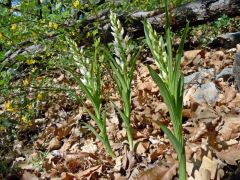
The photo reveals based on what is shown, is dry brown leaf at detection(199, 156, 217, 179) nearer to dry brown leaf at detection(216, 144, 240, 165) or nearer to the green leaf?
dry brown leaf at detection(216, 144, 240, 165)

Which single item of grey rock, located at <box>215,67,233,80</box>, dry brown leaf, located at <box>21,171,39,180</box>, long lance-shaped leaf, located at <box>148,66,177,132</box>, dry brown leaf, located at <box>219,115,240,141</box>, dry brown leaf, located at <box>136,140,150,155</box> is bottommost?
dry brown leaf, located at <box>21,171,39,180</box>

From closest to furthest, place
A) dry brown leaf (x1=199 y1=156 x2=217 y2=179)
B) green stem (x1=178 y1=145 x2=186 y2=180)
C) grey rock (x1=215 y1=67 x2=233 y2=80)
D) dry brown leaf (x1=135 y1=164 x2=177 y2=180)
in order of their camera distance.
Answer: green stem (x1=178 y1=145 x2=186 y2=180)
dry brown leaf (x1=199 y1=156 x2=217 y2=179)
dry brown leaf (x1=135 y1=164 x2=177 y2=180)
grey rock (x1=215 y1=67 x2=233 y2=80)

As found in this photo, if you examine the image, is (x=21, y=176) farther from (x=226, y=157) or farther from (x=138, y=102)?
(x=226, y=157)

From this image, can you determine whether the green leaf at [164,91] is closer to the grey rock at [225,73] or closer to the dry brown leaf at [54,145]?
the grey rock at [225,73]

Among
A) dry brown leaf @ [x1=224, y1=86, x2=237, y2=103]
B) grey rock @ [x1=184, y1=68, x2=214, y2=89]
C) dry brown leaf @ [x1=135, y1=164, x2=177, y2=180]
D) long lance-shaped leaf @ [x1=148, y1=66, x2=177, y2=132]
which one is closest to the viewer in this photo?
long lance-shaped leaf @ [x1=148, y1=66, x2=177, y2=132]

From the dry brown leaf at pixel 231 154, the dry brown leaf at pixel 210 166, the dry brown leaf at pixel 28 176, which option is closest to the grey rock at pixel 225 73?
the dry brown leaf at pixel 231 154

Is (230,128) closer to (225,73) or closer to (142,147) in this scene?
(142,147)

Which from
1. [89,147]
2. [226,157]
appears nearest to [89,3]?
[89,147]

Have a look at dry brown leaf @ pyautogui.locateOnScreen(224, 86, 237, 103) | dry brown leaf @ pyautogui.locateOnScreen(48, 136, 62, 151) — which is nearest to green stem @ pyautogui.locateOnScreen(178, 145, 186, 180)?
dry brown leaf @ pyautogui.locateOnScreen(224, 86, 237, 103)

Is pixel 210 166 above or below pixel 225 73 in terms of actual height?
below

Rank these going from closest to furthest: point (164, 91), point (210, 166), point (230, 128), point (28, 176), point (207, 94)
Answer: point (164, 91), point (210, 166), point (230, 128), point (28, 176), point (207, 94)

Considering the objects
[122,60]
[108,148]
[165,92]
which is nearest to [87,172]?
[108,148]

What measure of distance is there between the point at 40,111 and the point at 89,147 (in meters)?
1.32

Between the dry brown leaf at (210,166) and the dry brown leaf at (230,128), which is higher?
the dry brown leaf at (230,128)
